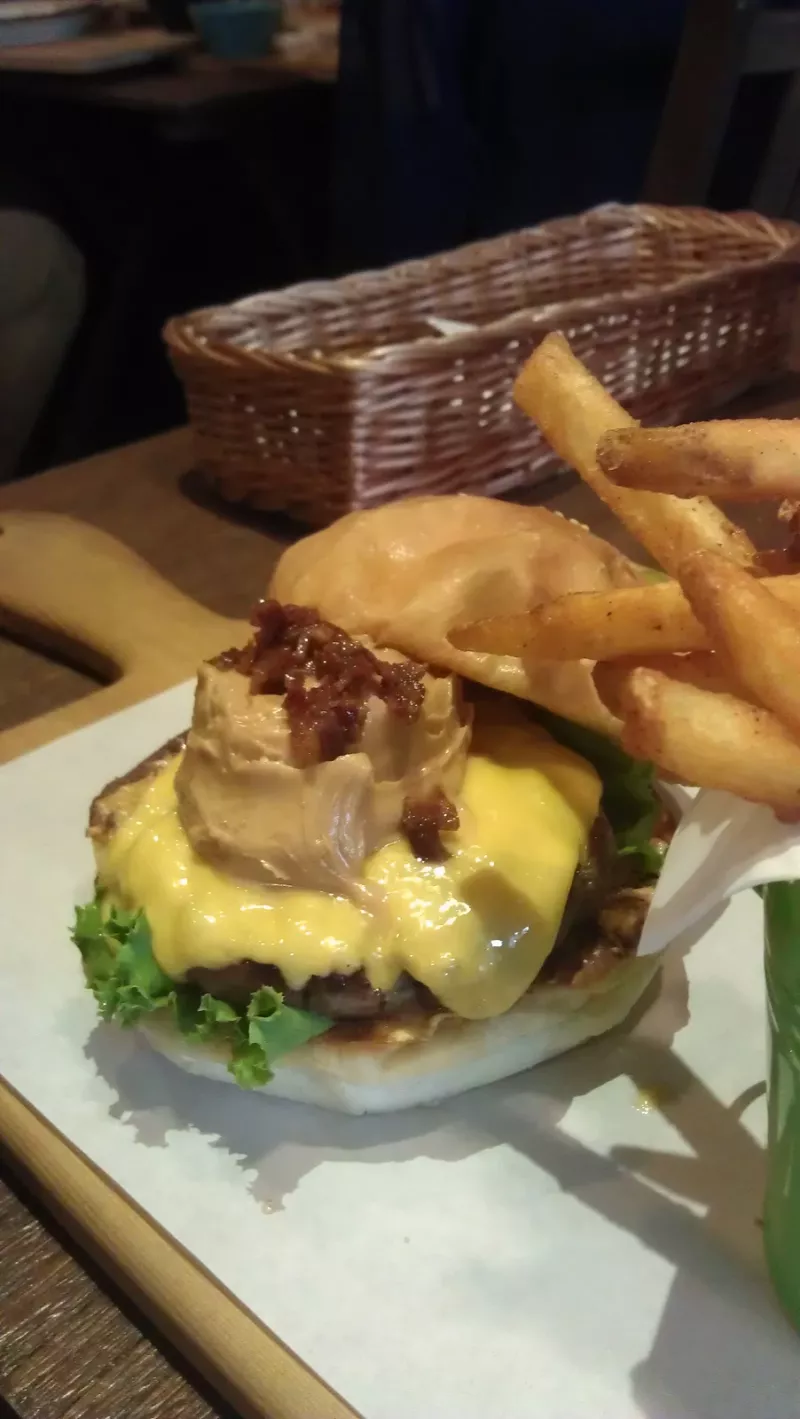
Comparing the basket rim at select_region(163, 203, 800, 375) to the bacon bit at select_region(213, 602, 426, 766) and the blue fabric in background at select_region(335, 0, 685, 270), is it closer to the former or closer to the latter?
the bacon bit at select_region(213, 602, 426, 766)

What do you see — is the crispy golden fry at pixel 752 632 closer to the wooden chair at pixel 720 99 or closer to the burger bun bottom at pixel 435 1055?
the burger bun bottom at pixel 435 1055

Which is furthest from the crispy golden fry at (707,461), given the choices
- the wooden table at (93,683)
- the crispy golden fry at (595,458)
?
the wooden table at (93,683)

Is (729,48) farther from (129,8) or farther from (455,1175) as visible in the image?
(129,8)

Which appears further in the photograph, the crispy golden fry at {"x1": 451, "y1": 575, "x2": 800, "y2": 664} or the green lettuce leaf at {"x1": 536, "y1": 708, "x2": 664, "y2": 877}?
the green lettuce leaf at {"x1": 536, "y1": 708, "x2": 664, "y2": 877}

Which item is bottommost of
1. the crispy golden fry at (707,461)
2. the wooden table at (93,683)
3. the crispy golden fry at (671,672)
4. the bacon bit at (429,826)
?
the wooden table at (93,683)

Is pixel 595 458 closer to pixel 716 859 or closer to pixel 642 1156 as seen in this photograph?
pixel 716 859

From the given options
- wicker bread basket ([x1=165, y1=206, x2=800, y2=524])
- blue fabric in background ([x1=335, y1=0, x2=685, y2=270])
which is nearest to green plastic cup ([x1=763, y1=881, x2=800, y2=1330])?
wicker bread basket ([x1=165, y1=206, x2=800, y2=524])

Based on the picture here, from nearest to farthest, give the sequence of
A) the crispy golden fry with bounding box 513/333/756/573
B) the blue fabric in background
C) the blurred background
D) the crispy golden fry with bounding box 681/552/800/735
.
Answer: the crispy golden fry with bounding box 681/552/800/735, the crispy golden fry with bounding box 513/333/756/573, the blurred background, the blue fabric in background
